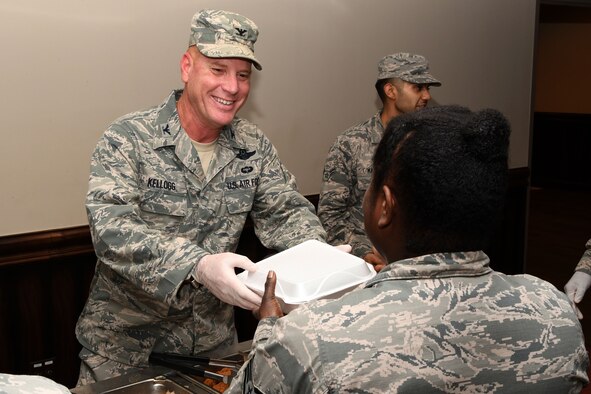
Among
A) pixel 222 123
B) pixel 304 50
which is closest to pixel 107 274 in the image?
pixel 222 123

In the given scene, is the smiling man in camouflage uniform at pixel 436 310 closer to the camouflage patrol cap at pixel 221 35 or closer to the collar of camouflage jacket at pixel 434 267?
the collar of camouflage jacket at pixel 434 267

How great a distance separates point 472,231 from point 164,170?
3.81ft

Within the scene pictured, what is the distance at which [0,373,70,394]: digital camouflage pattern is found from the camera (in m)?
0.87

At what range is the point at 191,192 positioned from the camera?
210 centimetres

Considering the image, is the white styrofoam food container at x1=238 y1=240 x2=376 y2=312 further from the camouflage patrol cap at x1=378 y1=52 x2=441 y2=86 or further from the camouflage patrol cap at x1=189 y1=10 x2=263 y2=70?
the camouflage patrol cap at x1=378 y1=52 x2=441 y2=86

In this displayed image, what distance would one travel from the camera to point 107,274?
209 centimetres

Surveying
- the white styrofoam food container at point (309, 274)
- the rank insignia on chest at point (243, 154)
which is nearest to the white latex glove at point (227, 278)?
the white styrofoam food container at point (309, 274)

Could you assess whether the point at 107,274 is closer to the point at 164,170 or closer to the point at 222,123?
the point at 164,170

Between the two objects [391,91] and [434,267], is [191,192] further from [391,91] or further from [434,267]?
[391,91]

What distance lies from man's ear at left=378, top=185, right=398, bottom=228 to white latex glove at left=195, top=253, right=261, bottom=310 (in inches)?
20.1

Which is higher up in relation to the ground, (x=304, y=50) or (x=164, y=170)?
(x=304, y=50)

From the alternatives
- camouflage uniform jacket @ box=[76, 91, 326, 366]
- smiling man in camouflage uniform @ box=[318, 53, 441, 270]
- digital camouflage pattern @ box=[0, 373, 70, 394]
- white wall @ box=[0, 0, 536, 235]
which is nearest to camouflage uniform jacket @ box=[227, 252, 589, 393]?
digital camouflage pattern @ box=[0, 373, 70, 394]

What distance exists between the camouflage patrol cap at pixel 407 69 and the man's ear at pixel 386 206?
7.61 ft

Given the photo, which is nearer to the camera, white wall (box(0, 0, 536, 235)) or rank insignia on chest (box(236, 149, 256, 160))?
rank insignia on chest (box(236, 149, 256, 160))
